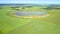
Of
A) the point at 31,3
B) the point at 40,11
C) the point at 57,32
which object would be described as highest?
the point at 31,3

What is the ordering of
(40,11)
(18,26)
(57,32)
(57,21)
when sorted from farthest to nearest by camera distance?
(40,11) → (57,21) → (18,26) → (57,32)

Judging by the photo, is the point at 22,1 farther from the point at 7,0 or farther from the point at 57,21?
the point at 57,21

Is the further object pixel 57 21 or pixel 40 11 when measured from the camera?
pixel 40 11

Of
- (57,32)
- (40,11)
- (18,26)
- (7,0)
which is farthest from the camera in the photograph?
(7,0)

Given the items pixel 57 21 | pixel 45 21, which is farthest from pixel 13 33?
pixel 57 21

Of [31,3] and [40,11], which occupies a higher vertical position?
[31,3]

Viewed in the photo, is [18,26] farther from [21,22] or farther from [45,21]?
[45,21]

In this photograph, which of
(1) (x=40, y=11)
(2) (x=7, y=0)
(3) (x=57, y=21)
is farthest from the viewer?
(2) (x=7, y=0)

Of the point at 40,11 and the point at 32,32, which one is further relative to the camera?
the point at 40,11

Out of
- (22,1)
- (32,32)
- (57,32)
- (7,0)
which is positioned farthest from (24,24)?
(7,0)
